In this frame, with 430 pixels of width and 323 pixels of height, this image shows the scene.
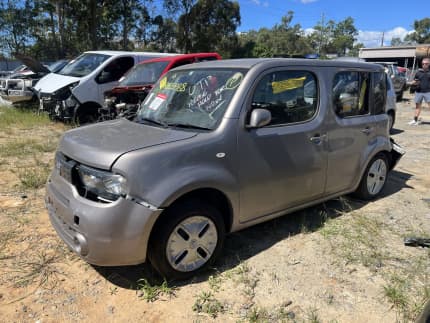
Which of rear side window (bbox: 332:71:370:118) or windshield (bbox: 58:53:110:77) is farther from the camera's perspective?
windshield (bbox: 58:53:110:77)

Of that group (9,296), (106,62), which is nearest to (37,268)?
(9,296)

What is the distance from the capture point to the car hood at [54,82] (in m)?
8.59

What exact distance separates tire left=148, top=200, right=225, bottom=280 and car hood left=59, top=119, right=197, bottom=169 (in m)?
0.56

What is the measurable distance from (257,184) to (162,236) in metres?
1.00

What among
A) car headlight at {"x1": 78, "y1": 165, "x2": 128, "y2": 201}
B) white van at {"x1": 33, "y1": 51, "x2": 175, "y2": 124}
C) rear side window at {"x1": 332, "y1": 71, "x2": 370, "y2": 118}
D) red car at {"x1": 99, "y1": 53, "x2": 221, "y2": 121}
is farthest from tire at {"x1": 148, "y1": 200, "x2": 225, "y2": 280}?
white van at {"x1": 33, "y1": 51, "x2": 175, "y2": 124}

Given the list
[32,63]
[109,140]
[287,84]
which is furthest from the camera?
[32,63]

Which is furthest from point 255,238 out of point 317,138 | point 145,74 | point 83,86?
point 83,86

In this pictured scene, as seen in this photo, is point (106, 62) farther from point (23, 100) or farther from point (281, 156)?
point (281, 156)

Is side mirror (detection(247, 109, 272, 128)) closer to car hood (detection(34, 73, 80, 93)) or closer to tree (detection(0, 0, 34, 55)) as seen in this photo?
car hood (detection(34, 73, 80, 93))

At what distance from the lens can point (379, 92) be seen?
4543 millimetres

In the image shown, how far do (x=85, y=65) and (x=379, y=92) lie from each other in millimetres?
7468

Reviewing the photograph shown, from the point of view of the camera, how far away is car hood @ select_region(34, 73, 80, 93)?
8589 millimetres

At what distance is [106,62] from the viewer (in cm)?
895

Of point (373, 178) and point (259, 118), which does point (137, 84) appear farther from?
point (259, 118)
